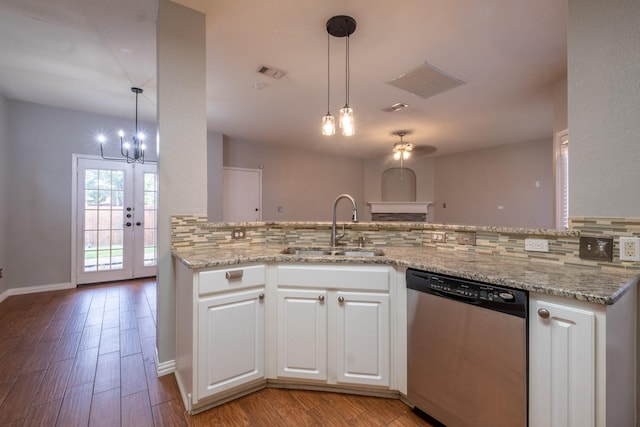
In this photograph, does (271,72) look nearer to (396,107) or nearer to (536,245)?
(396,107)

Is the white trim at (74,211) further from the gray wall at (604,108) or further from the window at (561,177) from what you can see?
the window at (561,177)

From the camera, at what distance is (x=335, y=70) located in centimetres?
299

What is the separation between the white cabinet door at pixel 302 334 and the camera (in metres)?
1.78

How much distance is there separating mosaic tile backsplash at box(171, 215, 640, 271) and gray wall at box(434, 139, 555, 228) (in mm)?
4964

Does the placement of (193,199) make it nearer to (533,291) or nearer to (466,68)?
(533,291)

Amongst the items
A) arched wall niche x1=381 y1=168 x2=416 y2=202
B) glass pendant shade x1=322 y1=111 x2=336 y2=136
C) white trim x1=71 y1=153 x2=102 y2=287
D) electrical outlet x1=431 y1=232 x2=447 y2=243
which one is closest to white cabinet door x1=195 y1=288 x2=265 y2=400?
glass pendant shade x1=322 y1=111 x2=336 y2=136

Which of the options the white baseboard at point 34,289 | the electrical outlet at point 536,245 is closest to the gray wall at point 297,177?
the white baseboard at point 34,289

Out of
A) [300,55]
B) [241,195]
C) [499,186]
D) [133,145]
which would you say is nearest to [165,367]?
[300,55]

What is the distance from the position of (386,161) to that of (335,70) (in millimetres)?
5403

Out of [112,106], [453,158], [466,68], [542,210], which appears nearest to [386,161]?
[453,158]

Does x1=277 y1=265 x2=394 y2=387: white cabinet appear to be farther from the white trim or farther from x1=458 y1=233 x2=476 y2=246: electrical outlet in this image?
the white trim

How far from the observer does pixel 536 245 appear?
165 centimetres

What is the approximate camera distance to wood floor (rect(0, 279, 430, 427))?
158cm

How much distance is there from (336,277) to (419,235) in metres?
0.86
